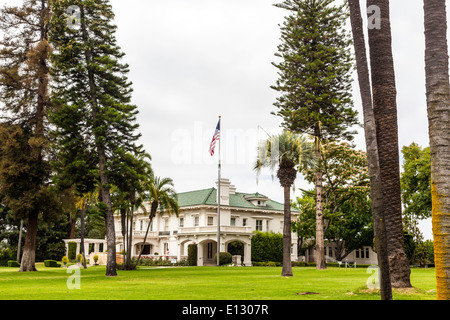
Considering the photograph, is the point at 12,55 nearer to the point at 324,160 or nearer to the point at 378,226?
the point at 324,160

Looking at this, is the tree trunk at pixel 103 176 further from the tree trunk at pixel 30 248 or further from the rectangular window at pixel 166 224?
the rectangular window at pixel 166 224

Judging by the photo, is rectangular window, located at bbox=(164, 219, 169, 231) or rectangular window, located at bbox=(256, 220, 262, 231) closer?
rectangular window, located at bbox=(256, 220, 262, 231)

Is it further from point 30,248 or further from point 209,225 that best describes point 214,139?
point 209,225

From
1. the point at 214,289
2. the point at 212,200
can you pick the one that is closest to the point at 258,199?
the point at 212,200

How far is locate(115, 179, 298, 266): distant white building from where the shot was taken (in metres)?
53.0

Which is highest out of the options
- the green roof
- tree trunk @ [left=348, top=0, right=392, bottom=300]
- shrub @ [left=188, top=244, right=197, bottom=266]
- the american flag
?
the american flag

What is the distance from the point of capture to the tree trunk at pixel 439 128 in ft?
25.3

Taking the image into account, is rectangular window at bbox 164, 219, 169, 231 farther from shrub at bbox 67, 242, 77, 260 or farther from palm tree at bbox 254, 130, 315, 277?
palm tree at bbox 254, 130, 315, 277

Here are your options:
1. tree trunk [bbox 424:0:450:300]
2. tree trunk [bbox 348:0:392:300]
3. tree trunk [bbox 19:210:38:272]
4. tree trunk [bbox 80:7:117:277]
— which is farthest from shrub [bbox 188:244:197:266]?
tree trunk [bbox 424:0:450:300]

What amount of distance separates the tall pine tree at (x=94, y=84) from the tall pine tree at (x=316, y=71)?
12666mm

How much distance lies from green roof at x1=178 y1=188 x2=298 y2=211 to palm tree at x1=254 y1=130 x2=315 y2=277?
1294 inches

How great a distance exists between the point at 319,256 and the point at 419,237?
43.1 ft

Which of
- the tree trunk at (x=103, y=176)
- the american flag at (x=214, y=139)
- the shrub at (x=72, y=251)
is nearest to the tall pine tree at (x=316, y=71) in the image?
the american flag at (x=214, y=139)
